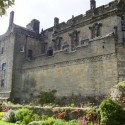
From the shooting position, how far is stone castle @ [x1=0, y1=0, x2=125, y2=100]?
76.7 feet

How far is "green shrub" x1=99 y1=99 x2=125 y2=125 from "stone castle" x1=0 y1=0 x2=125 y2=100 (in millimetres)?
8401

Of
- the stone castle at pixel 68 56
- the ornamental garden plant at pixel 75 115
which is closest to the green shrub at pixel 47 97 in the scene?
the stone castle at pixel 68 56

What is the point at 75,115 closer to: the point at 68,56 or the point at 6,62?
the point at 68,56

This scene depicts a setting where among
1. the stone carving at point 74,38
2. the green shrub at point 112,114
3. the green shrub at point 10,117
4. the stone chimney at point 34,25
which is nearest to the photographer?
the green shrub at point 112,114

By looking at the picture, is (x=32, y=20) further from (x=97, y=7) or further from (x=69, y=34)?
(x=97, y=7)

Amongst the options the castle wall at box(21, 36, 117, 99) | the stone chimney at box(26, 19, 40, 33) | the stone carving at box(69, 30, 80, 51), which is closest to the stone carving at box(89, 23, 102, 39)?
the stone carving at box(69, 30, 80, 51)

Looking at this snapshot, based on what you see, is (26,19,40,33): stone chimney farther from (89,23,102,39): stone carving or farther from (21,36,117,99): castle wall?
(89,23,102,39): stone carving

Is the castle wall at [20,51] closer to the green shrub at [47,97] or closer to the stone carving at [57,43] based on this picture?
the stone carving at [57,43]

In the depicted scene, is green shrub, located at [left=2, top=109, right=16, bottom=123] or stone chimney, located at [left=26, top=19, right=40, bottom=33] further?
stone chimney, located at [left=26, top=19, right=40, bottom=33]

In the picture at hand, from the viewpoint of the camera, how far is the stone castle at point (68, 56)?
76.7 ft

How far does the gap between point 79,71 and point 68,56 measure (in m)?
2.77

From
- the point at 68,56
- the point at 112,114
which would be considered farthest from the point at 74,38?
the point at 112,114

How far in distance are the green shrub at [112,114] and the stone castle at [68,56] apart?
27.6 ft

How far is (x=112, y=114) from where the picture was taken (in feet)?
44.8
